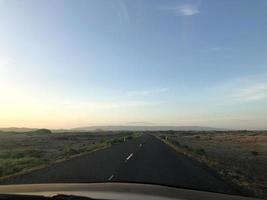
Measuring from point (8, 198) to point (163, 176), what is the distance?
13187 mm

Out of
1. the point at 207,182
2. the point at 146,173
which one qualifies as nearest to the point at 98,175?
the point at 146,173

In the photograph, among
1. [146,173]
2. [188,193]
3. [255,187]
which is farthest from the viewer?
[146,173]

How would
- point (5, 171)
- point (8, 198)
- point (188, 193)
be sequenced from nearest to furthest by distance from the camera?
1. point (8, 198)
2. point (188, 193)
3. point (5, 171)

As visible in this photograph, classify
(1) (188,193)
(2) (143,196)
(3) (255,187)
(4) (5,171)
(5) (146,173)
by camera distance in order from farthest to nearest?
(4) (5,171) < (5) (146,173) < (3) (255,187) < (1) (188,193) < (2) (143,196)

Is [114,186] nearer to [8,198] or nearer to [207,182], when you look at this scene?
[8,198]

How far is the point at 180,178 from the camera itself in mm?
16672

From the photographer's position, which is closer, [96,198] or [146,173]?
[96,198]

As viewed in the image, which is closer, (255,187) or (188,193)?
(188,193)

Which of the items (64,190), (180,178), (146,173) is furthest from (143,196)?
(146,173)

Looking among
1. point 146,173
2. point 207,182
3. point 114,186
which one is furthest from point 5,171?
point 114,186

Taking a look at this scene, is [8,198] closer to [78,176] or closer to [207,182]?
[207,182]

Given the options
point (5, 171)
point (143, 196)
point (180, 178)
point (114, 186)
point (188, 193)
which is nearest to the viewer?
point (143, 196)

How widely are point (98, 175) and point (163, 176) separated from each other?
8.39ft

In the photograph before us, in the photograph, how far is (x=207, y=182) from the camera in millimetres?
15453
